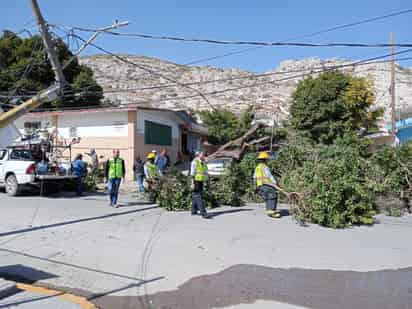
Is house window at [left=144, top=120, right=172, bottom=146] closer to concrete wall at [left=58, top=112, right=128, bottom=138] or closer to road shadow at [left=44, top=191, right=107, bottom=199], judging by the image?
concrete wall at [left=58, top=112, right=128, bottom=138]

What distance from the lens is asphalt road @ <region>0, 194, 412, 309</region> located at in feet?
14.3

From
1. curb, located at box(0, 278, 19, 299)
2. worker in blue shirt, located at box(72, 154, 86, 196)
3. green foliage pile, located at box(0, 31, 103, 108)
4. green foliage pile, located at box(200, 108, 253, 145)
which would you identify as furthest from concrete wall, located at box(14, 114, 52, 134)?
curb, located at box(0, 278, 19, 299)

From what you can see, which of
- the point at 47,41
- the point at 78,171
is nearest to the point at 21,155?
the point at 78,171

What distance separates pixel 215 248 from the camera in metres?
6.38

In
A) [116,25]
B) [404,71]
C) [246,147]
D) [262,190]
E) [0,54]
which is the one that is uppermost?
[404,71]

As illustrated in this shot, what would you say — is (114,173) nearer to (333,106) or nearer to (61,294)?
(61,294)

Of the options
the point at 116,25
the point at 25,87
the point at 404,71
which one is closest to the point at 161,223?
the point at 116,25

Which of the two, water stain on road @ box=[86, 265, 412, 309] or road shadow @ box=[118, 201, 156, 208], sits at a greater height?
road shadow @ box=[118, 201, 156, 208]

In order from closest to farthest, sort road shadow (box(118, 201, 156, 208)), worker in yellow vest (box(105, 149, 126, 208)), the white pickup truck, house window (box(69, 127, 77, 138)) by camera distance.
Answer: worker in yellow vest (box(105, 149, 126, 208)), road shadow (box(118, 201, 156, 208)), the white pickup truck, house window (box(69, 127, 77, 138))

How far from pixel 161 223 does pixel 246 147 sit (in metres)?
5.33

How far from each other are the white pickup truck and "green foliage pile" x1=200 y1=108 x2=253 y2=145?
13.8 m

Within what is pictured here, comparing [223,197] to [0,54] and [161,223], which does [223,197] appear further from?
[0,54]

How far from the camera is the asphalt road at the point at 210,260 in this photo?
4.34 metres

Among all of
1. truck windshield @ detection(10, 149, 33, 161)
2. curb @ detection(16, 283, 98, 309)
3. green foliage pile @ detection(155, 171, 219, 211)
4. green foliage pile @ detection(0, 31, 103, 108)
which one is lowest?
curb @ detection(16, 283, 98, 309)
